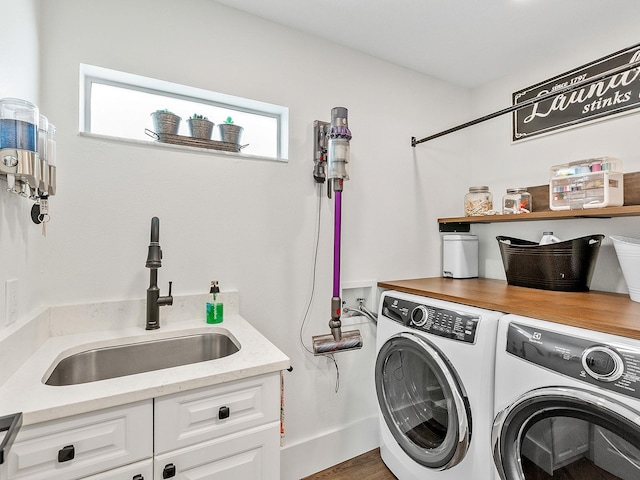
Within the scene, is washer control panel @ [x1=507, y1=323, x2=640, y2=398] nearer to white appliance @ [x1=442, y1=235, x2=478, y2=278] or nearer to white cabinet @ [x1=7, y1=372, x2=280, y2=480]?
white cabinet @ [x1=7, y1=372, x2=280, y2=480]

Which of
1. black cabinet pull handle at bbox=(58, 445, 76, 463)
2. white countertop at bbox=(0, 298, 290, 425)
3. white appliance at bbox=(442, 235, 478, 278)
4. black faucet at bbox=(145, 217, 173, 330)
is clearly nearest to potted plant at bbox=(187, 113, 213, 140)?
black faucet at bbox=(145, 217, 173, 330)

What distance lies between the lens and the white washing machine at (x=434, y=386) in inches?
52.3

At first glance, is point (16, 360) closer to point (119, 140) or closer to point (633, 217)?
point (119, 140)

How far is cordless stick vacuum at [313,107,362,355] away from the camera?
1636mm

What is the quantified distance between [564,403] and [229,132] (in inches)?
69.9

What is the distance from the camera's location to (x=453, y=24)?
175 cm

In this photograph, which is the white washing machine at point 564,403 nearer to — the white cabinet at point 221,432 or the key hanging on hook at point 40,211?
the white cabinet at point 221,432

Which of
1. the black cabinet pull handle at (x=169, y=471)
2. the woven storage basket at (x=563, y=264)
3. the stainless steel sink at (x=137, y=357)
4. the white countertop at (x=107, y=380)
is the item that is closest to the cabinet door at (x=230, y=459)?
the black cabinet pull handle at (x=169, y=471)

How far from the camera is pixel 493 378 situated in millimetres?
1305

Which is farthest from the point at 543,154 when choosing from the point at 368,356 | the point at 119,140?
the point at 119,140

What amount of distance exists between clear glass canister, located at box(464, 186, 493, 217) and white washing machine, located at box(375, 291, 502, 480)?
0.85 metres

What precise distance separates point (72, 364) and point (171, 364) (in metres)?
0.34

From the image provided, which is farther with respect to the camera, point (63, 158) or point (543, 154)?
point (543, 154)

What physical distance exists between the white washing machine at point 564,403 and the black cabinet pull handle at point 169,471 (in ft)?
3.70
